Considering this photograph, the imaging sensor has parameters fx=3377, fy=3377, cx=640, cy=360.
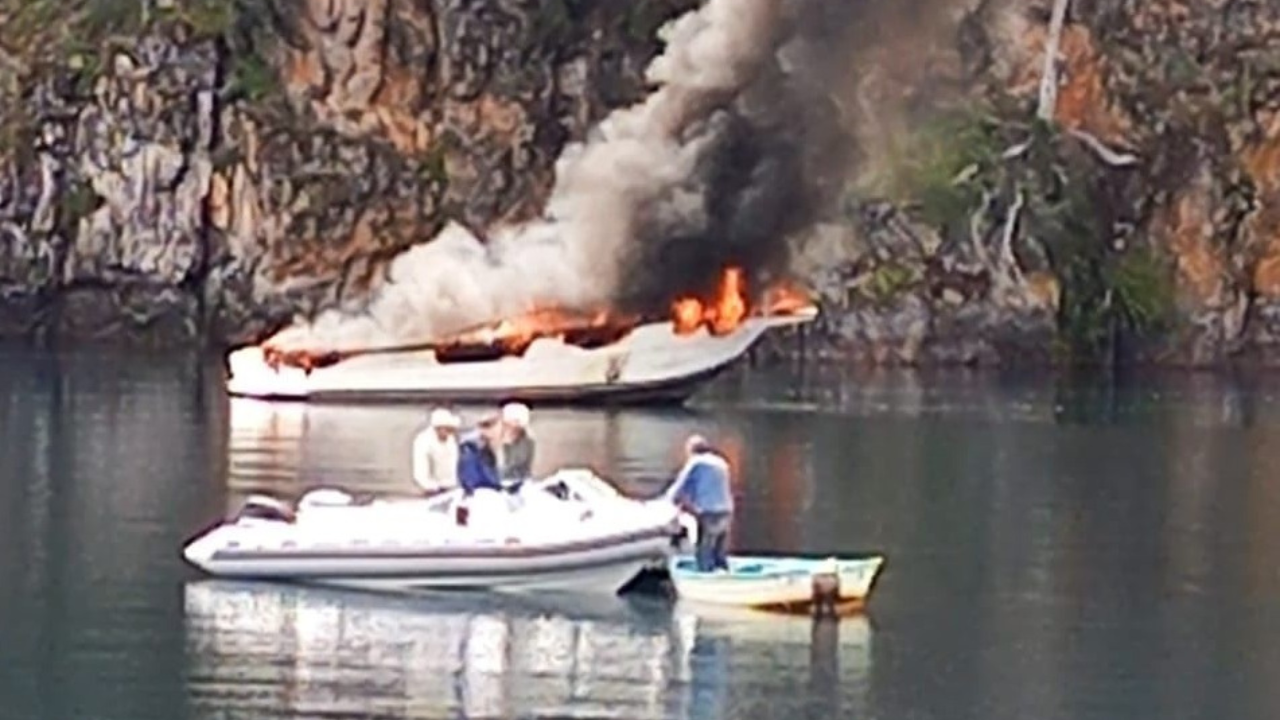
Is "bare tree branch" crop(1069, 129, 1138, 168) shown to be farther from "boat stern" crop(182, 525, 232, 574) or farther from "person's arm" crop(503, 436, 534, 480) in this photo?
"boat stern" crop(182, 525, 232, 574)

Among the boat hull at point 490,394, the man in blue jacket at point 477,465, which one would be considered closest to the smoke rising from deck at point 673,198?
the boat hull at point 490,394

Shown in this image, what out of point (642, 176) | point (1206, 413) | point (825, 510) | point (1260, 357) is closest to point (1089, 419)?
point (1206, 413)

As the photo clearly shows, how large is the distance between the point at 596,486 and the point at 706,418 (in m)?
43.0

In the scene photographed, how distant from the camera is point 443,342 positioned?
106m

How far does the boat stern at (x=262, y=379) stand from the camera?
103188 millimetres

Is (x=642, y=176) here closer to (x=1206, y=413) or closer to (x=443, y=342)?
(x=443, y=342)

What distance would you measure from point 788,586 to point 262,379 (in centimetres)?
5439

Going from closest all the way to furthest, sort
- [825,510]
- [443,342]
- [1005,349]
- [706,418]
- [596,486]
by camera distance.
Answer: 1. [596,486]
2. [825,510]
3. [706,418]
4. [443,342]
5. [1005,349]

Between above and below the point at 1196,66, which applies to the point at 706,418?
below

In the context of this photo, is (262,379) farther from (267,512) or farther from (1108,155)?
(267,512)

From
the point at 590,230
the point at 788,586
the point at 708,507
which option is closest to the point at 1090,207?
the point at 590,230

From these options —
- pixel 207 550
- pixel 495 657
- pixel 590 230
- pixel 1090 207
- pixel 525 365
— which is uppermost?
pixel 1090 207

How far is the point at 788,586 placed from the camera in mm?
51031

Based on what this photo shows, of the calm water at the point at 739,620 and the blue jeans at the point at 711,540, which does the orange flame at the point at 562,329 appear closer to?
the calm water at the point at 739,620
